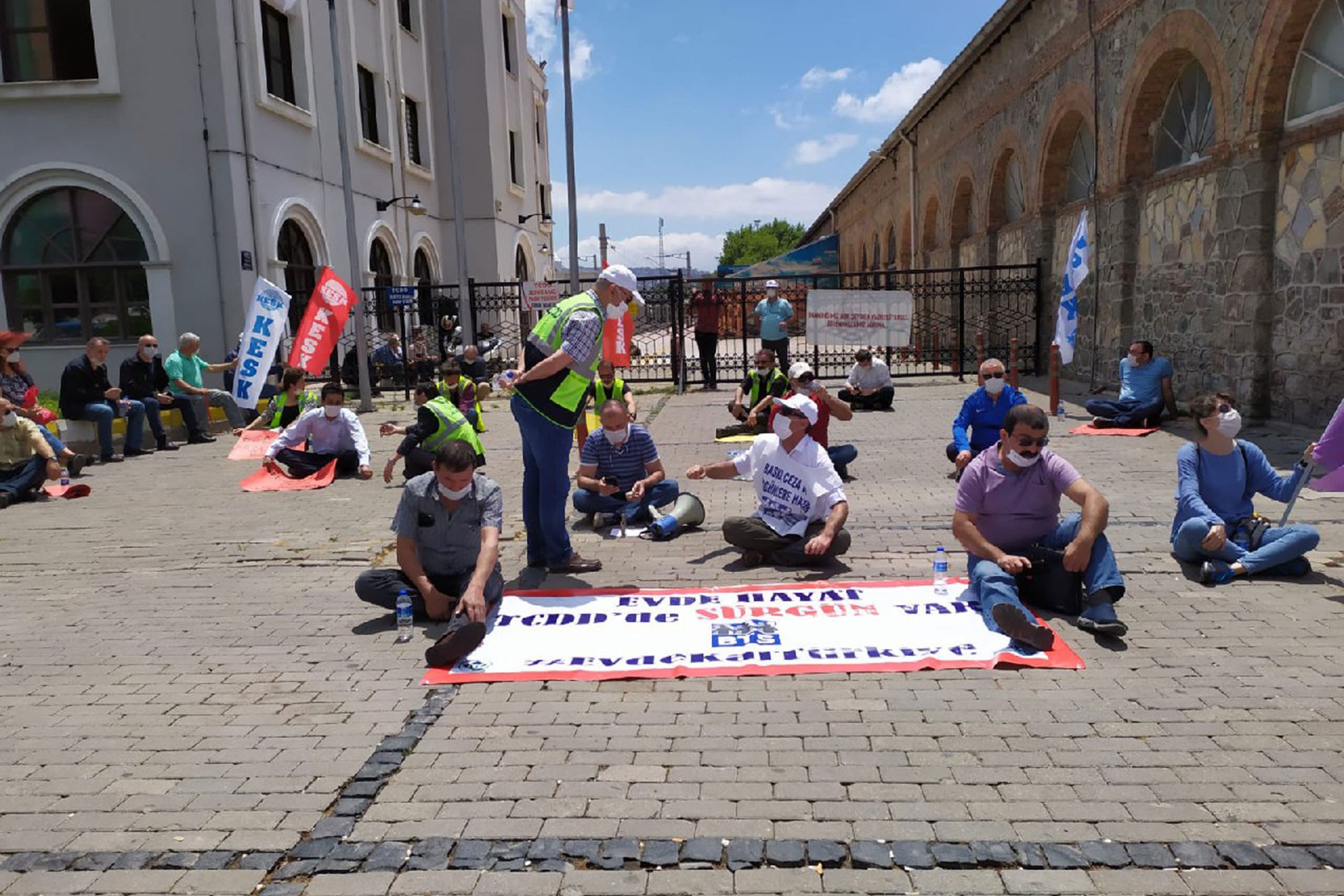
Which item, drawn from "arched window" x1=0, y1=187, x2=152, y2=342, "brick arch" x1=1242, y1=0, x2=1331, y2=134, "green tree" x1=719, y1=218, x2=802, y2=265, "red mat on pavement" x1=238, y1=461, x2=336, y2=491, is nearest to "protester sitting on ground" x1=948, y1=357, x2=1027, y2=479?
"brick arch" x1=1242, y1=0, x2=1331, y2=134

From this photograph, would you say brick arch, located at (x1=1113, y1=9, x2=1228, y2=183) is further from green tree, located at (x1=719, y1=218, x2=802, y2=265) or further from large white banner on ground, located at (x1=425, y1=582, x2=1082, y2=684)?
green tree, located at (x1=719, y1=218, x2=802, y2=265)

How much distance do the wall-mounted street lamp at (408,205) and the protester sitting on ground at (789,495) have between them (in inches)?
785

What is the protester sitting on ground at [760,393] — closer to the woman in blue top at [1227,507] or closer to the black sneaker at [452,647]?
the woman in blue top at [1227,507]

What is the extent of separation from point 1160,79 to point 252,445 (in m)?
13.5

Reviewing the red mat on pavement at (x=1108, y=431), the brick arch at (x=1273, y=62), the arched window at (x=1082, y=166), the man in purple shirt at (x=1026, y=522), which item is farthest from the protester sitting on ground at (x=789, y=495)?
the arched window at (x=1082, y=166)

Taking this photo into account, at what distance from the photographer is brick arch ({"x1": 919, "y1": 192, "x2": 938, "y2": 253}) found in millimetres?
28594

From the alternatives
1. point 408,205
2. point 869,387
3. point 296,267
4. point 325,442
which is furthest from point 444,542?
point 408,205

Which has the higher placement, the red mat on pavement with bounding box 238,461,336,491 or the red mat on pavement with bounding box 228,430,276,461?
the red mat on pavement with bounding box 228,430,276,461

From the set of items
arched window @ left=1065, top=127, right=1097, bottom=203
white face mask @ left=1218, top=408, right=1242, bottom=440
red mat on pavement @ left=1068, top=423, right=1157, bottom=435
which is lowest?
red mat on pavement @ left=1068, top=423, right=1157, bottom=435

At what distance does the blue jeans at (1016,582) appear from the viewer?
16.5 feet

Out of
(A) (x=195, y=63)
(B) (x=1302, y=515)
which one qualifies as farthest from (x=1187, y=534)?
(A) (x=195, y=63)

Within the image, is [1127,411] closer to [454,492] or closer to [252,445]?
[454,492]

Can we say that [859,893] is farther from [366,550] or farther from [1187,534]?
[366,550]

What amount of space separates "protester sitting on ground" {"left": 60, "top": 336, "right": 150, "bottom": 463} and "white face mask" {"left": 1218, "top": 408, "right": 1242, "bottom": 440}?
12.0 metres
